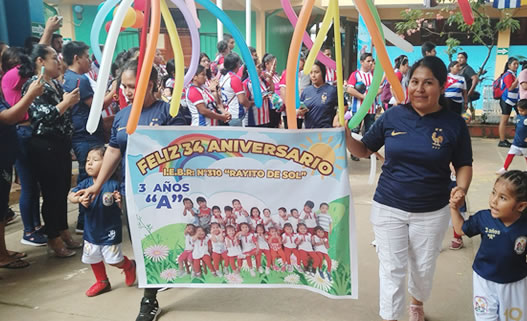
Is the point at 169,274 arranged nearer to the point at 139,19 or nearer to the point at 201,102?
the point at 139,19

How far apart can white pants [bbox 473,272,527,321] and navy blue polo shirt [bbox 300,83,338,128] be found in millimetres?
2979

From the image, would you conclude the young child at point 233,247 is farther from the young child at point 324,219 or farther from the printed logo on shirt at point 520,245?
the printed logo on shirt at point 520,245

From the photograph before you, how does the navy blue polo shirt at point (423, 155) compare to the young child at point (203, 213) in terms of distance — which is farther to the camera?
the young child at point (203, 213)

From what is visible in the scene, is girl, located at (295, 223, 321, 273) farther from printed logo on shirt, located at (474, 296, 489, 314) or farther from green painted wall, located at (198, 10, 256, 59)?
green painted wall, located at (198, 10, 256, 59)

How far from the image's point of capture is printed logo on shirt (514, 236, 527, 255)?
2.14 meters

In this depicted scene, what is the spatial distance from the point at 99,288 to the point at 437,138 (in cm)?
248

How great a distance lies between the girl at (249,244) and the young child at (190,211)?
0.27 meters

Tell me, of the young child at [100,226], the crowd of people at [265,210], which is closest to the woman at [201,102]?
the crowd of people at [265,210]

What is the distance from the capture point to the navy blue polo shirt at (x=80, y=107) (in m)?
4.08

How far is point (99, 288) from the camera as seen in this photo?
3.28m

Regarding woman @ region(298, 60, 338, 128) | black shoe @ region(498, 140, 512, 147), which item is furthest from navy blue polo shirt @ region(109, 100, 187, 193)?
black shoe @ region(498, 140, 512, 147)

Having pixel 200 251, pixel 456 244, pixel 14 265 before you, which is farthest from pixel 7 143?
pixel 456 244

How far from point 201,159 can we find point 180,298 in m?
1.13

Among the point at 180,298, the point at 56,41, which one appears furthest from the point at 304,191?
the point at 56,41
